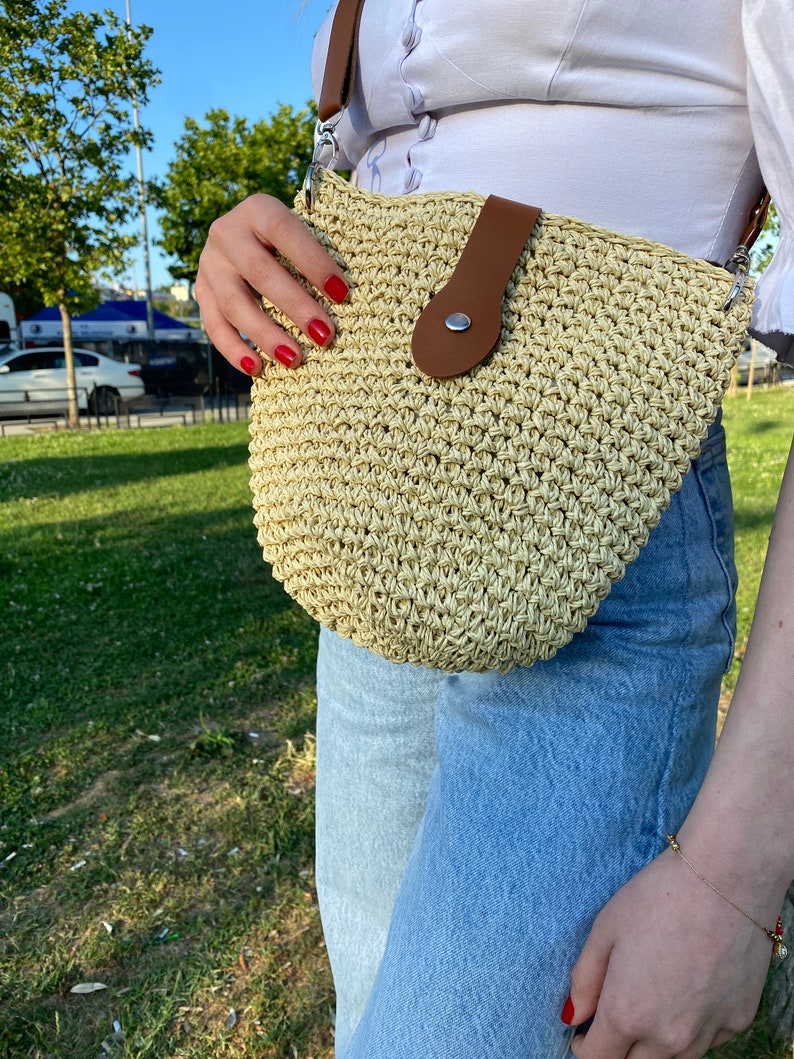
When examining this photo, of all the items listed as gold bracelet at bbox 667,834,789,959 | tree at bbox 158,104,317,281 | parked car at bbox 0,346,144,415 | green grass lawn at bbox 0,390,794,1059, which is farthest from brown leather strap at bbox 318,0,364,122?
tree at bbox 158,104,317,281

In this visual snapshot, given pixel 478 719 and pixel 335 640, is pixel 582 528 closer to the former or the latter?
pixel 478 719

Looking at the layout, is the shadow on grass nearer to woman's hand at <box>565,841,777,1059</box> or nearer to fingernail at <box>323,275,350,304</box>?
fingernail at <box>323,275,350,304</box>

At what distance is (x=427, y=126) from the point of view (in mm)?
1077

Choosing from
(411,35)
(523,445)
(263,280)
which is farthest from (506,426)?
(411,35)

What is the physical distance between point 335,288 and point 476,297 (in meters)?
0.20

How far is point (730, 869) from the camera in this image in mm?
853

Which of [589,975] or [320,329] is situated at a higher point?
[320,329]

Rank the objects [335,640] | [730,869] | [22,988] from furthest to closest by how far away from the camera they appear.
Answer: [22,988], [335,640], [730,869]

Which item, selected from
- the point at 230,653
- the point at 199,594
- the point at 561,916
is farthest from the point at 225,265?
the point at 199,594

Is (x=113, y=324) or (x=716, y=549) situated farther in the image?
(x=113, y=324)

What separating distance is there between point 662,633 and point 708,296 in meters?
0.39

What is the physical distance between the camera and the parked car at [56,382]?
674 inches

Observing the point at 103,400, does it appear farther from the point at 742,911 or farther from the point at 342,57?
the point at 742,911

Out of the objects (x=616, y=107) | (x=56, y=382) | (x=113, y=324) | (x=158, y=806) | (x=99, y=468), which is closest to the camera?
(x=616, y=107)
